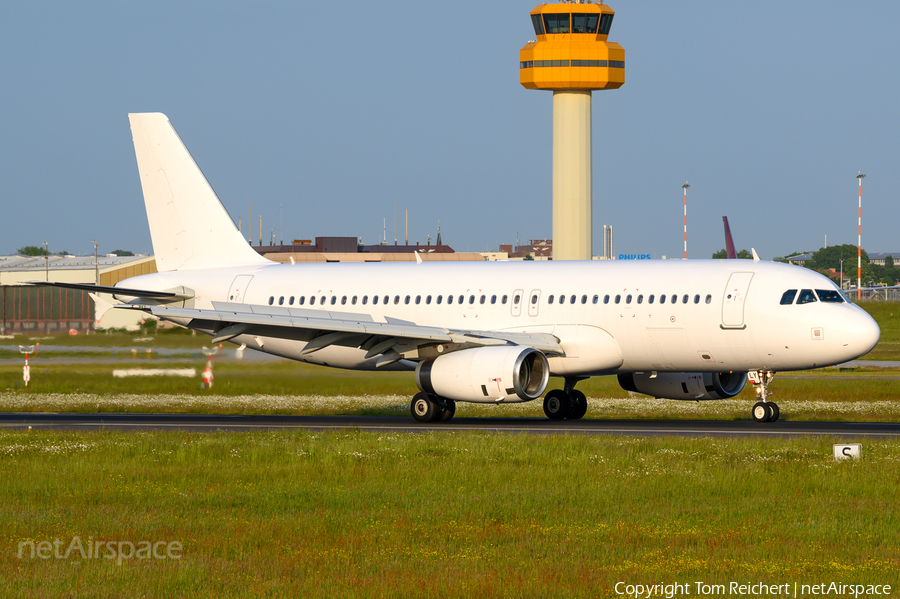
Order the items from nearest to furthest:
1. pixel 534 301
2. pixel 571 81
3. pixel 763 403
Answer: pixel 763 403
pixel 534 301
pixel 571 81

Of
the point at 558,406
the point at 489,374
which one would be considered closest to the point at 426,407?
the point at 489,374

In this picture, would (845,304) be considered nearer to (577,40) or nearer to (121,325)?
(121,325)

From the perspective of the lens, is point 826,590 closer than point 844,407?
Yes

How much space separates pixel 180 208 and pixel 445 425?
13624 mm

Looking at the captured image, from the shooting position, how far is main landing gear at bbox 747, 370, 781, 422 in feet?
99.8

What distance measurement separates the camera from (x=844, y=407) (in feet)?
119

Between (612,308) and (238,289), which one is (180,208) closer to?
(238,289)

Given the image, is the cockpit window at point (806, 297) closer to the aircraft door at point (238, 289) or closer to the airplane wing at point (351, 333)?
the airplane wing at point (351, 333)

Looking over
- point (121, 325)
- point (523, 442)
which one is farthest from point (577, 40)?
point (523, 442)

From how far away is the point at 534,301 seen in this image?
33.2 meters

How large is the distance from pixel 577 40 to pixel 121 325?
70.1 m

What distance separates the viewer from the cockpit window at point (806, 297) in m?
29.9

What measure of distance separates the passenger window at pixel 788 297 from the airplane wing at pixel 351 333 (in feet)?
19.4

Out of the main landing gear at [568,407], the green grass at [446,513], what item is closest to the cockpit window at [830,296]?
the green grass at [446,513]
